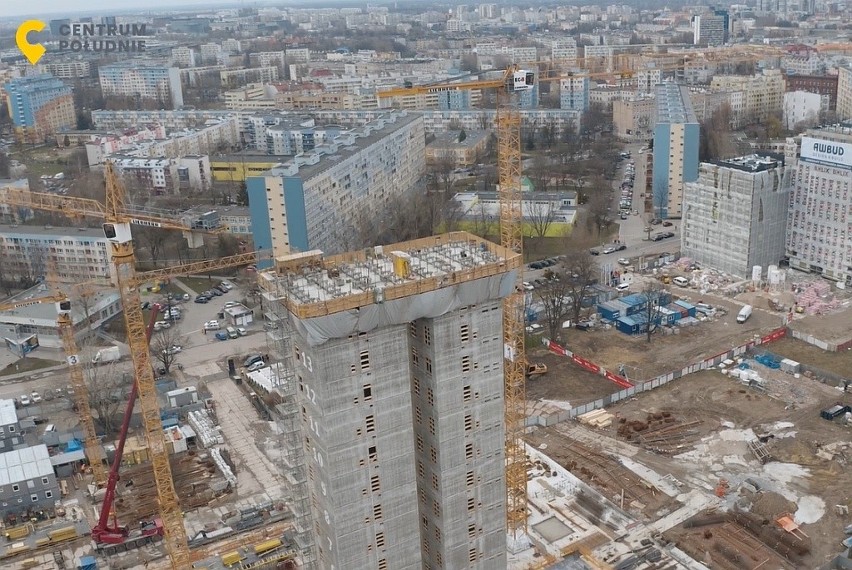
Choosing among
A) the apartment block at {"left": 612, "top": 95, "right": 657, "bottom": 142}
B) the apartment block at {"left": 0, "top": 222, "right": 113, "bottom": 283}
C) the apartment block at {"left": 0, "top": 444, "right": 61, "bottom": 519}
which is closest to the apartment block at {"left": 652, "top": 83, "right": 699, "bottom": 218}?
the apartment block at {"left": 612, "top": 95, "right": 657, "bottom": 142}

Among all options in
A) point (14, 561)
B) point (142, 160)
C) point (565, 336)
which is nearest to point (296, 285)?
point (14, 561)

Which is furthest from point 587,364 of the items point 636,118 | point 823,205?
point 636,118

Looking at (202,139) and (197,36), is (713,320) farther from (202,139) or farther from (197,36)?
(197,36)

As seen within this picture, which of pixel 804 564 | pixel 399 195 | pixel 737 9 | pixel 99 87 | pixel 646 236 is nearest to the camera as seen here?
pixel 804 564

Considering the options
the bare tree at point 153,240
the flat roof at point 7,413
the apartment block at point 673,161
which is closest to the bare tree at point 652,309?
the apartment block at point 673,161

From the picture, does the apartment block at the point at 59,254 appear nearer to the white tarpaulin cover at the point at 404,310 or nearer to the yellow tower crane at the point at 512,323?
the yellow tower crane at the point at 512,323

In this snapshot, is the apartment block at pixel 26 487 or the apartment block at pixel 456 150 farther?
the apartment block at pixel 456 150
